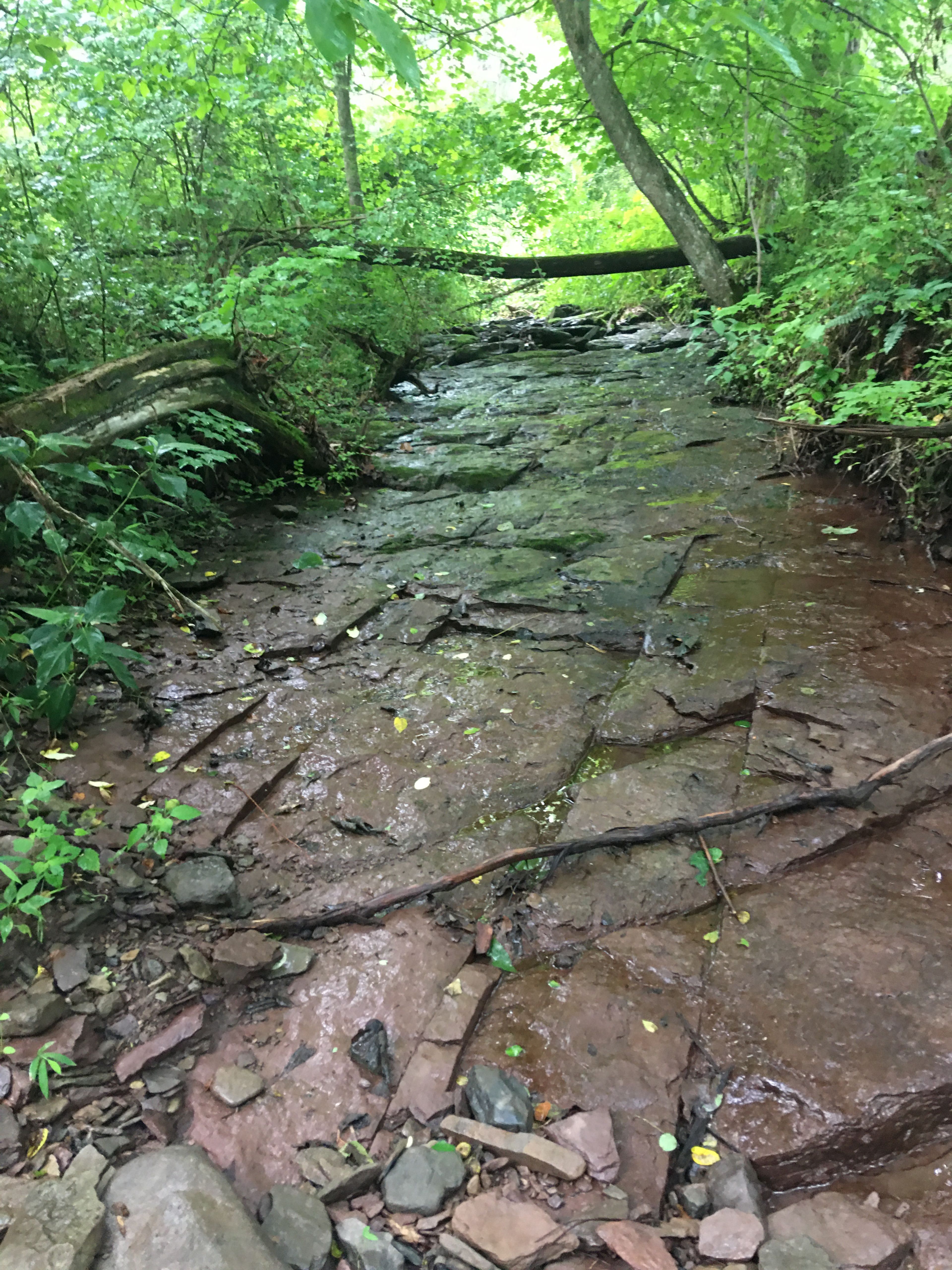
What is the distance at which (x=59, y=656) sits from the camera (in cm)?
266

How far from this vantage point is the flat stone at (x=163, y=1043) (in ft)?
6.15

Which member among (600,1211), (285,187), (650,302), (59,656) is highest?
(285,187)

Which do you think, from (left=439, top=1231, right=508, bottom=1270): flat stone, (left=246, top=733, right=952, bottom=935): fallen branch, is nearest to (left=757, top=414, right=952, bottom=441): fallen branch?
(left=246, top=733, right=952, bottom=935): fallen branch

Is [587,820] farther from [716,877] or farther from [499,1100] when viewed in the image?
[499,1100]

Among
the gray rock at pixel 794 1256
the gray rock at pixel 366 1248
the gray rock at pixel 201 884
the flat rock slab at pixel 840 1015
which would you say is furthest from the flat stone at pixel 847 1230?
the gray rock at pixel 201 884

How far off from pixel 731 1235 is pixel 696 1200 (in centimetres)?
10

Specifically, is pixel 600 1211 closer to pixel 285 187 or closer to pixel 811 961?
pixel 811 961

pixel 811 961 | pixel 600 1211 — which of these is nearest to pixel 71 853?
pixel 600 1211

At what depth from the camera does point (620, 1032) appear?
1.99m

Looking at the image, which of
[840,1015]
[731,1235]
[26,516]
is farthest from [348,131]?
[731,1235]

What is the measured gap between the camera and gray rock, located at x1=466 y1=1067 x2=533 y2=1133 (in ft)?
5.81

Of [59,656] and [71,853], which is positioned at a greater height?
[59,656]

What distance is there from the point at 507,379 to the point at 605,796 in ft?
29.5

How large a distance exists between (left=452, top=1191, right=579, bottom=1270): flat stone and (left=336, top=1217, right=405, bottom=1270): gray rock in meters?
0.14
